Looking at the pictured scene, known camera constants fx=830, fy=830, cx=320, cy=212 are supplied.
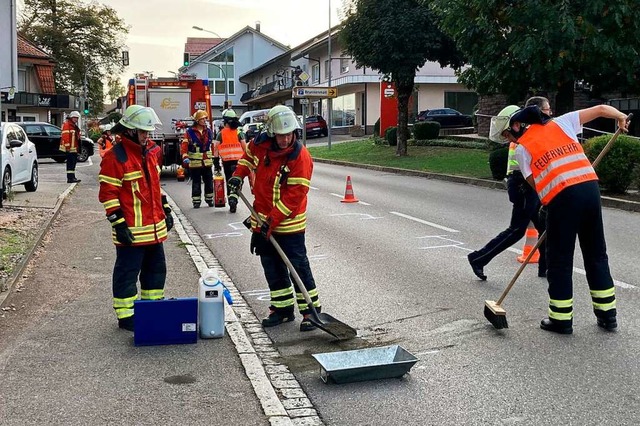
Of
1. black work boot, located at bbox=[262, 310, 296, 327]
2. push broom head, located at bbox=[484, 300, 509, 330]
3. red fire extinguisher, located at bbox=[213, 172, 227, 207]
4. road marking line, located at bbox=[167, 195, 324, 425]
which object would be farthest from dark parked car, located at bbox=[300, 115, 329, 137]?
push broom head, located at bbox=[484, 300, 509, 330]

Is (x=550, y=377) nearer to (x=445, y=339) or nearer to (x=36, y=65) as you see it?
(x=445, y=339)

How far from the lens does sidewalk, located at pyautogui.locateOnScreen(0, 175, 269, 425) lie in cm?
471

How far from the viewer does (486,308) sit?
6.61m

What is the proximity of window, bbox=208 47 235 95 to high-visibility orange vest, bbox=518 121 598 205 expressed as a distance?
253 ft

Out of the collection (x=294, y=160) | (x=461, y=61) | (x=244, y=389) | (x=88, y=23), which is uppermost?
(x=88, y=23)

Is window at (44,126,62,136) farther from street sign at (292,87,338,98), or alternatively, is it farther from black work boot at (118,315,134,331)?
black work boot at (118,315,134,331)

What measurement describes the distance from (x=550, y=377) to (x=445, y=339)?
1.13 metres

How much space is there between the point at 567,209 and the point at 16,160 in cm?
1386

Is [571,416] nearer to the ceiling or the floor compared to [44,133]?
nearer to the floor

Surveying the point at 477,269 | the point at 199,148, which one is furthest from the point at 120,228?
the point at 199,148

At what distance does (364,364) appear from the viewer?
5.41 meters

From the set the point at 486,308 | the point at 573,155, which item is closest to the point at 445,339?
the point at 486,308

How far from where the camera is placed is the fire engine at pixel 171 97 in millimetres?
24531

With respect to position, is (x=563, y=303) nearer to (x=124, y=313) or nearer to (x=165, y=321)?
(x=165, y=321)
